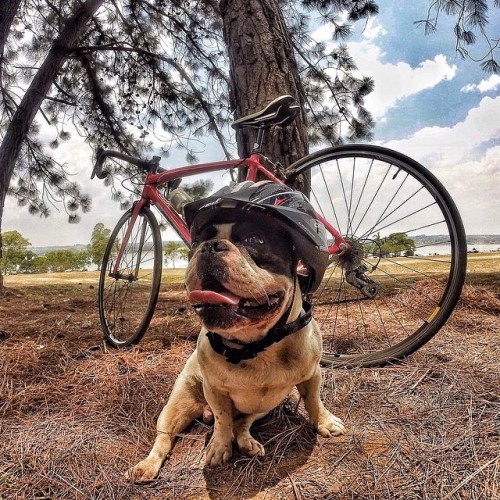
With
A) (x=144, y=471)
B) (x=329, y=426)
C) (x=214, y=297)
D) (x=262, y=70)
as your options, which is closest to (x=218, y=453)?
(x=144, y=471)

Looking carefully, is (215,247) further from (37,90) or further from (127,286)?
(37,90)

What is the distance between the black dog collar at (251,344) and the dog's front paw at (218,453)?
1.03 feet

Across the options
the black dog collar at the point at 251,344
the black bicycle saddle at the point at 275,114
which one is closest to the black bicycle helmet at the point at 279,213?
the black dog collar at the point at 251,344

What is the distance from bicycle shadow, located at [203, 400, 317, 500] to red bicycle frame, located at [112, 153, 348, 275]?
939 mm

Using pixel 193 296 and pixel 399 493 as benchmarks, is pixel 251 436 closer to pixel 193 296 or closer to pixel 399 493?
pixel 399 493

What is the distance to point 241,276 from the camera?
1044 millimetres

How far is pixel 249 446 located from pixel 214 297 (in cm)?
63

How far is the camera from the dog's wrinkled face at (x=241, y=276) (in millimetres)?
1055

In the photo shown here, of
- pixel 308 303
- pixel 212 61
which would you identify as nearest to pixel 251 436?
pixel 308 303

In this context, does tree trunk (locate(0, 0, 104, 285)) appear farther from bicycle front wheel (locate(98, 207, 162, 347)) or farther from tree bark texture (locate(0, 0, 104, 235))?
bicycle front wheel (locate(98, 207, 162, 347))

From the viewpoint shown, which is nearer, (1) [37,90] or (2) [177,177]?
(2) [177,177]

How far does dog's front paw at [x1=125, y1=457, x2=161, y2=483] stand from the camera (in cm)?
130

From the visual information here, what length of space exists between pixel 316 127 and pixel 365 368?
14.6 feet

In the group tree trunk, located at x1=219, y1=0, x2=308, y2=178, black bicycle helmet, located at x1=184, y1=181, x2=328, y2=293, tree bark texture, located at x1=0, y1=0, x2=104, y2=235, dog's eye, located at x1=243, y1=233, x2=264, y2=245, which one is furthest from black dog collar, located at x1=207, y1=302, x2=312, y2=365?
tree bark texture, located at x1=0, y1=0, x2=104, y2=235
